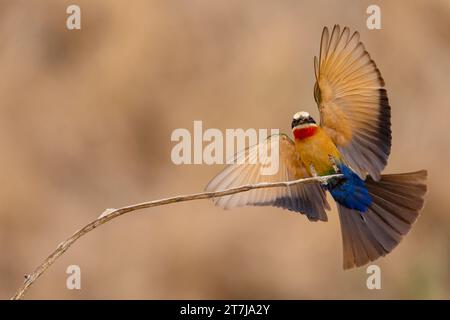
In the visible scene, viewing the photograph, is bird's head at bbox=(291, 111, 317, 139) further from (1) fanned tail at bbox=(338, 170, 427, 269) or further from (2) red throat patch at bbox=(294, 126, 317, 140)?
(1) fanned tail at bbox=(338, 170, 427, 269)

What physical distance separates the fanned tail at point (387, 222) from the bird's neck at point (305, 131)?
12cm

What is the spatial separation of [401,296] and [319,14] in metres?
0.88

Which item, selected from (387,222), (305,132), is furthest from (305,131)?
(387,222)

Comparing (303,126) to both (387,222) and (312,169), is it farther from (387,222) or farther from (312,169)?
(387,222)

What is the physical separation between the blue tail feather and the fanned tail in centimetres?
2

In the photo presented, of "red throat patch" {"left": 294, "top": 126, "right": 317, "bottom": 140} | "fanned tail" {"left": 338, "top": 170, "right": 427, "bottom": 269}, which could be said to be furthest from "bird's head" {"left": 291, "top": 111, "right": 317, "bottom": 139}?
"fanned tail" {"left": 338, "top": 170, "right": 427, "bottom": 269}

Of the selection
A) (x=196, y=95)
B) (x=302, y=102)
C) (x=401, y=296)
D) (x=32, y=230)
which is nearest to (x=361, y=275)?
(x=401, y=296)

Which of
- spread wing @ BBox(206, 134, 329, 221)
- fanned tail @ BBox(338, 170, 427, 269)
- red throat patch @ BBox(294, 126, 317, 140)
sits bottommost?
fanned tail @ BBox(338, 170, 427, 269)

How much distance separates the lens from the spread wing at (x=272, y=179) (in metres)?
1.11

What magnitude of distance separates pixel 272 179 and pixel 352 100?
16 cm

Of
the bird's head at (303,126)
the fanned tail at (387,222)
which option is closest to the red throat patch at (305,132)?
the bird's head at (303,126)

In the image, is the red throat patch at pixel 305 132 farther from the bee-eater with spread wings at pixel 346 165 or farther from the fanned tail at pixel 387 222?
the fanned tail at pixel 387 222

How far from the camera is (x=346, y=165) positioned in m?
1.14

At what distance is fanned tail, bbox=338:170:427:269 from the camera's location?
1093mm
